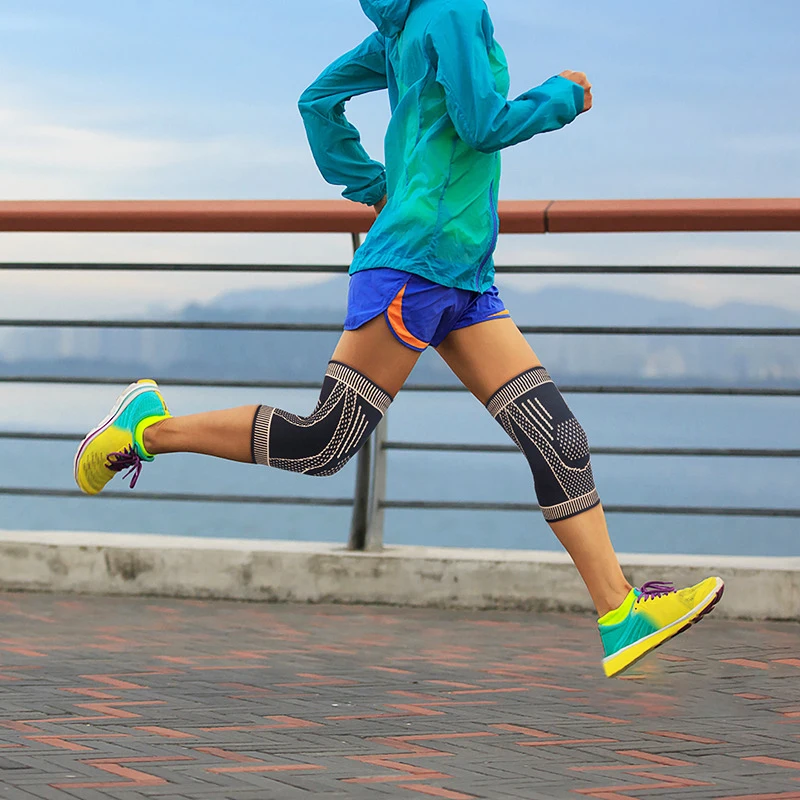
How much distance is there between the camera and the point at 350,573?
18.3 ft

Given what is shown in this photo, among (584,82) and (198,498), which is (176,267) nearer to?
(198,498)

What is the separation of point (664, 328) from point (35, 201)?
8.10 ft

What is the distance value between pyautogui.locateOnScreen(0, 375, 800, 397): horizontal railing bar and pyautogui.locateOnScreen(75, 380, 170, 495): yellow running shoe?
1.59m

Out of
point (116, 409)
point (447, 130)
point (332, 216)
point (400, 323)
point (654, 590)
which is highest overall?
point (447, 130)

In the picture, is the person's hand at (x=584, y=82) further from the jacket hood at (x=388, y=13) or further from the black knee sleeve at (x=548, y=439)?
the black knee sleeve at (x=548, y=439)

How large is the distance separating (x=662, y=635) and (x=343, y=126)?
1676 millimetres

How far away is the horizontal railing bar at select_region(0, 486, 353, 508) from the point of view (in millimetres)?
5691

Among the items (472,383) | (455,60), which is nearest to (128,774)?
(472,383)

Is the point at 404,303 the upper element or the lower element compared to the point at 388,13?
lower

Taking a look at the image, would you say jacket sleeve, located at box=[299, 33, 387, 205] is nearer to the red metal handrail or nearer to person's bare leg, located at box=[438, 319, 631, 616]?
person's bare leg, located at box=[438, 319, 631, 616]

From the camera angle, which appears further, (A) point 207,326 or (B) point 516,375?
(A) point 207,326

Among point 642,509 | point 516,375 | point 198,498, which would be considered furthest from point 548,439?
point 198,498

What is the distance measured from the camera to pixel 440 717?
3672 mm

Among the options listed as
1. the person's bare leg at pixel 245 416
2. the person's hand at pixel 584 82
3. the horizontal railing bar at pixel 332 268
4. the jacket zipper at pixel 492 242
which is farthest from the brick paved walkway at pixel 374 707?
the person's hand at pixel 584 82
